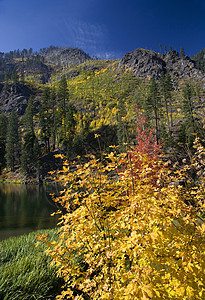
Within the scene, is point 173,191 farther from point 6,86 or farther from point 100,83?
point 6,86

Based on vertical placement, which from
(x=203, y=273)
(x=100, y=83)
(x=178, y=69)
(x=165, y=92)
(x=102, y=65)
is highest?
(x=102, y=65)

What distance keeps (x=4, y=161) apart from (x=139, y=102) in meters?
41.2

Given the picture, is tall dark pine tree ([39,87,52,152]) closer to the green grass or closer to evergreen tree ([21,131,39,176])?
evergreen tree ([21,131,39,176])

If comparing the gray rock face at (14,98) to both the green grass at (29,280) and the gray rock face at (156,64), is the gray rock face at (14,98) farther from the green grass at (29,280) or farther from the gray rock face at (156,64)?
the green grass at (29,280)

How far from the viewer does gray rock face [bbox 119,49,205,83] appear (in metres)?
86.2

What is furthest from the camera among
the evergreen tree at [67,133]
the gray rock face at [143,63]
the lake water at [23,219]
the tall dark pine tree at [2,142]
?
the gray rock face at [143,63]

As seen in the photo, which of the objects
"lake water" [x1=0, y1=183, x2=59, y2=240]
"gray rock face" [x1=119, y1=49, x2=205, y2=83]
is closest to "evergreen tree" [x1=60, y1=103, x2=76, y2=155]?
"lake water" [x1=0, y1=183, x2=59, y2=240]

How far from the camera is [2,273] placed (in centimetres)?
313

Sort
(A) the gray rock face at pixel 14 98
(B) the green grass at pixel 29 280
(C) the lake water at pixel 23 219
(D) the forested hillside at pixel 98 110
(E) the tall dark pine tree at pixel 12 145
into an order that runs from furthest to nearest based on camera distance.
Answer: (A) the gray rock face at pixel 14 98
(E) the tall dark pine tree at pixel 12 145
(D) the forested hillside at pixel 98 110
(C) the lake water at pixel 23 219
(B) the green grass at pixel 29 280

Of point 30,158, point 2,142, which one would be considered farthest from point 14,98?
point 30,158

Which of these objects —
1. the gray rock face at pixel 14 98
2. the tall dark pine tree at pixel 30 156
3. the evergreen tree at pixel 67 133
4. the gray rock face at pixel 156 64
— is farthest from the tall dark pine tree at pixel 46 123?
the gray rock face at pixel 156 64

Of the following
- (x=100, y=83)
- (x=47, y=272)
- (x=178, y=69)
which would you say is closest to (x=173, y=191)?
(x=47, y=272)

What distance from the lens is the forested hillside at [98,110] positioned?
11.9 m

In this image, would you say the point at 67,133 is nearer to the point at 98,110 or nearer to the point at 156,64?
the point at 98,110
